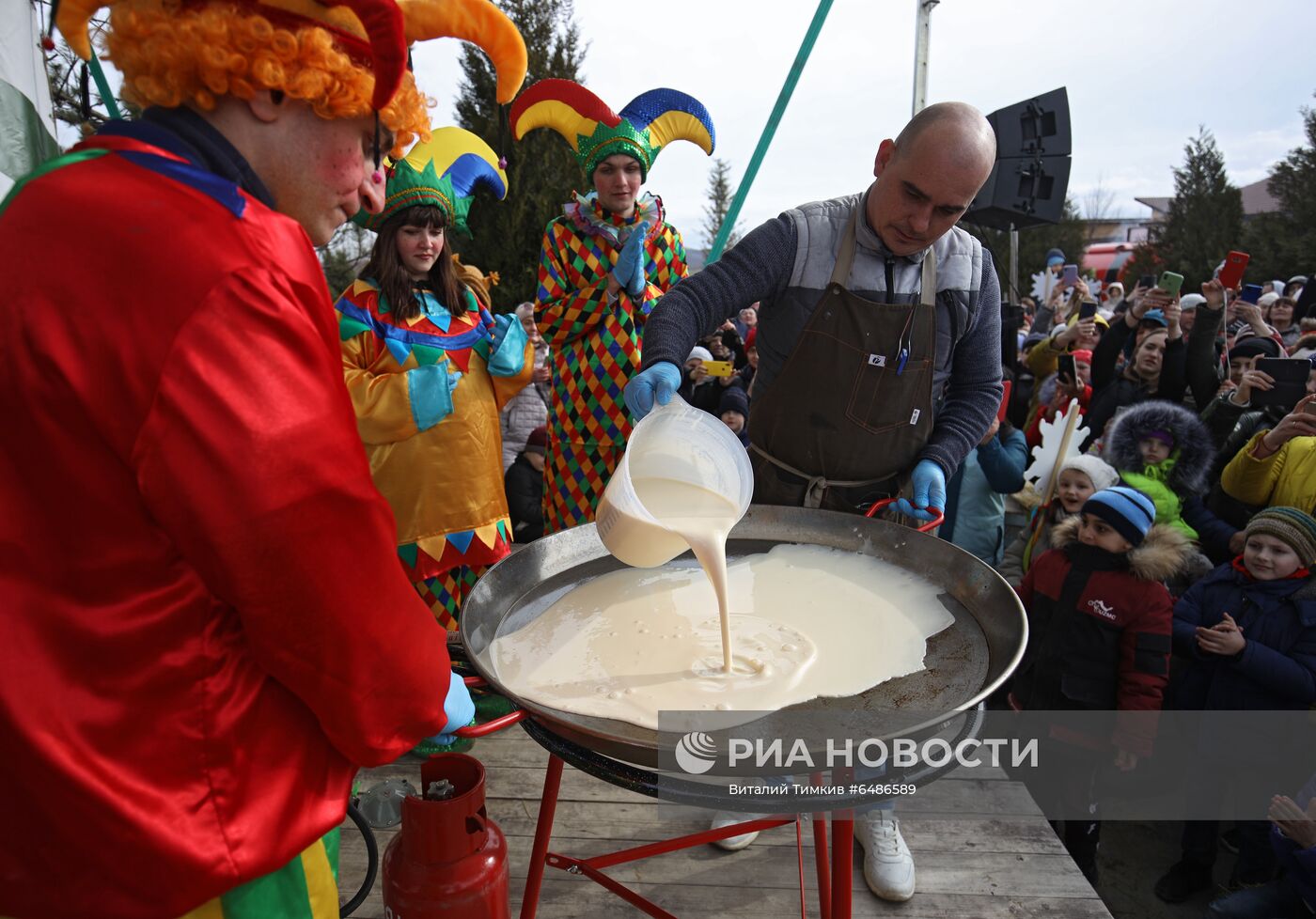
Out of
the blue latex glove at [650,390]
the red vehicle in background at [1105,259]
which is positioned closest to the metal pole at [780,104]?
the blue latex glove at [650,390]

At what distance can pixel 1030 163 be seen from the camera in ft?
21.7

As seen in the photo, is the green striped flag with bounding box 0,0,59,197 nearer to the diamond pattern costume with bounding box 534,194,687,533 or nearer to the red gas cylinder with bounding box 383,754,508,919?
the red gas cylinder with bounding box 383,754,508,919

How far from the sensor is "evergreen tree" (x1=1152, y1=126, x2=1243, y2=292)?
62.1ft

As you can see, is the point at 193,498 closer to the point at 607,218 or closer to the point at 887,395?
the point at 887,395

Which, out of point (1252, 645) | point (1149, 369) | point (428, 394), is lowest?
point (1252, 645)

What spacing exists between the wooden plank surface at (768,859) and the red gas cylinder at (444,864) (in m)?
0.68

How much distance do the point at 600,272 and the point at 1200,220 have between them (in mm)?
21216

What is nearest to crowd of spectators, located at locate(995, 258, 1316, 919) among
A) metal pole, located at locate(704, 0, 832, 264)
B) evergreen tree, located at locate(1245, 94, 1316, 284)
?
metal pole, located at locate(704, 0, 832, 264)

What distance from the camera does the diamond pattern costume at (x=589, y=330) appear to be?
3.46 metres

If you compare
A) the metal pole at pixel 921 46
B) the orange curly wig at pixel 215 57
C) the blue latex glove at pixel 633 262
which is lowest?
the blue latex glove at pixel 633 262

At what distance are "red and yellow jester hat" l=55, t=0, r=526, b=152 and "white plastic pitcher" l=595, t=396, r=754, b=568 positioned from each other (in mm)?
770

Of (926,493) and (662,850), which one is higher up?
(926,493)

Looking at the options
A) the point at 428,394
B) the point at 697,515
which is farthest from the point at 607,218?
the point at 697,515

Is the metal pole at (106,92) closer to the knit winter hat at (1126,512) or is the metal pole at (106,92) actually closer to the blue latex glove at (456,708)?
the blue latex glove at (456,708)
